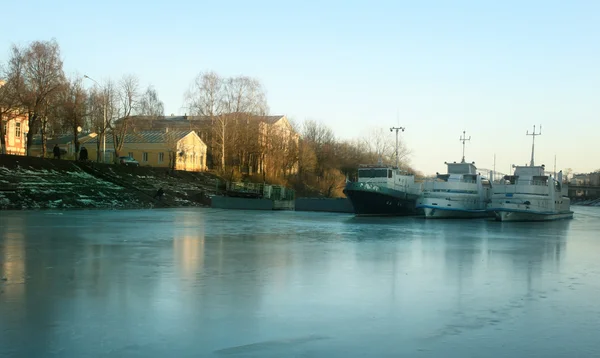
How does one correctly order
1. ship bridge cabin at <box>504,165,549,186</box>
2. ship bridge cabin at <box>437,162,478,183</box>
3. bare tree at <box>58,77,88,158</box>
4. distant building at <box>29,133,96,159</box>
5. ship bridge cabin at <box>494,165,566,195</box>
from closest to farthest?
1. ship bridge cabin at <box>494,165,566,195</box>
2. ship bridge cabin at <box>504,165,549,186</box>
3. ship bridge cabin at <box>437,162,478,183</box>
4. bare tree at <box>58,77,88,158</box>
5. distant building at <box>29,133,96,159</box>

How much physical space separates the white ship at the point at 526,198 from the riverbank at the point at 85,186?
29.6m

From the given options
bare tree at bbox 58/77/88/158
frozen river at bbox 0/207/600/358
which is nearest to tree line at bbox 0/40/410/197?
bare tree at bbox 58/77/88/158

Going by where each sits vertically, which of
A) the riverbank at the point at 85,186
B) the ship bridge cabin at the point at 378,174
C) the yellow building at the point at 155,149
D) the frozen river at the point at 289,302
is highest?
the yellow building at the point at 155,149

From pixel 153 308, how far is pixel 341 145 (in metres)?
95.0

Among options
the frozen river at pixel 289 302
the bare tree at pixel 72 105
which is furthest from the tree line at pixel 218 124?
the frozen river at pixel 289 302

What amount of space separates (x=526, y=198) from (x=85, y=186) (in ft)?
119

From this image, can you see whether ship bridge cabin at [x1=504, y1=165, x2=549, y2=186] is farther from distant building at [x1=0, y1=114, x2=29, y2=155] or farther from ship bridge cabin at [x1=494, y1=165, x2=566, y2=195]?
distant building at [x1=0, y1=114, x2=29, y2=155]

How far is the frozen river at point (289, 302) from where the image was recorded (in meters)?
7.16

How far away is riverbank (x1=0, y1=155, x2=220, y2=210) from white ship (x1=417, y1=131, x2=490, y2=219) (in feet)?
79.7

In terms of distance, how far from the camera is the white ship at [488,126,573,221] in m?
45.0

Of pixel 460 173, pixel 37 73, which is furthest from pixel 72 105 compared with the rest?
pixel 460 173

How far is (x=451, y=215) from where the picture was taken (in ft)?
160

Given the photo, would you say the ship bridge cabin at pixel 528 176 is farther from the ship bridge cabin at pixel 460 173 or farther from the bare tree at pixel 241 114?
the bare tree at pixel 241 114

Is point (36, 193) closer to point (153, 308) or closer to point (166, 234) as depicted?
point (166, 234)
